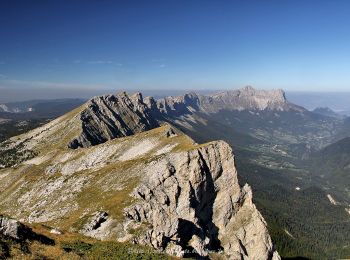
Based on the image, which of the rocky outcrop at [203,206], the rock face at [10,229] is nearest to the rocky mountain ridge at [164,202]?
the rocky outcrop at [203,206]

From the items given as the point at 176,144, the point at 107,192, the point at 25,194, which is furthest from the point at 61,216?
the point at 176,144

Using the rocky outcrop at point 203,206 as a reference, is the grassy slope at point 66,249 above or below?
above

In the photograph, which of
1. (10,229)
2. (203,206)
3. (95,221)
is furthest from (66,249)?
(203,206)

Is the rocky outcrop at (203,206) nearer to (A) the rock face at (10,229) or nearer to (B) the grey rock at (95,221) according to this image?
(B) the grey rock at (95,221)

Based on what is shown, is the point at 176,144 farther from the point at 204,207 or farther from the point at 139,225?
the point at 139,225

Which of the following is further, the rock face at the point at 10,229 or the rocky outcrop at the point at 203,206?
the rocky outcrop at the point at 203,206

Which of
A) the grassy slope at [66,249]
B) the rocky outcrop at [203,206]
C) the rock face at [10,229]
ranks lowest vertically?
the rocky outcrop at [203,206]

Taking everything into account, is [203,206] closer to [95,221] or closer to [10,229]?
[95,221]

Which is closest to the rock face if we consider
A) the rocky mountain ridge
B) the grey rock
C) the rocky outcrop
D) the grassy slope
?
the grassy slope
